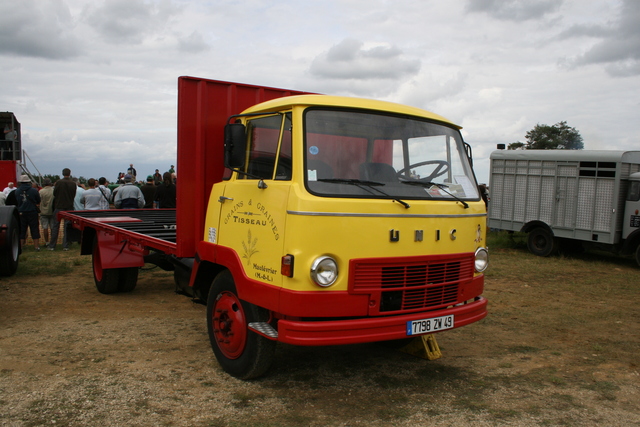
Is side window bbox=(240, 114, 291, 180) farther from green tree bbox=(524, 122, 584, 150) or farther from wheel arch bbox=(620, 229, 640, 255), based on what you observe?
green tree bbox=(524, 122, 584, 150)

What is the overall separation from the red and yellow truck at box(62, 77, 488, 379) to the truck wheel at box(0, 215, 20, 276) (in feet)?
17.3

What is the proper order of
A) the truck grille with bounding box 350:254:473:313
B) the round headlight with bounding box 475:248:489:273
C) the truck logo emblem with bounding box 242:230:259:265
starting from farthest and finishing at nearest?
the round headlight with bounding box 475:248:489:273
the truck logo emblem with bounding box 242:230:259:265
the truck grille with bounding box 350:254:473:313

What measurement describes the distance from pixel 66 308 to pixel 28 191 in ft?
20.2

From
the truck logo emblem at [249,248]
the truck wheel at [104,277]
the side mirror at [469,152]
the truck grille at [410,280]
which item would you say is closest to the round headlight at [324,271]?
the truck grille at [410,280]

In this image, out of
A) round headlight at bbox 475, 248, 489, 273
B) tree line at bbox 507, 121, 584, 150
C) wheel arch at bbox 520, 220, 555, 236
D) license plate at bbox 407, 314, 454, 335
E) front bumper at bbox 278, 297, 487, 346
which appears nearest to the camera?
front bumper at bbox 278, 297, 487, 346

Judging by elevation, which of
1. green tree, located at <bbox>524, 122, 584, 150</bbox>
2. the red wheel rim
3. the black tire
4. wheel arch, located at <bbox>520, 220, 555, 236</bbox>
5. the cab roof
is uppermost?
green tree, located at <bbox>524, 122, 584, 150</bbox>

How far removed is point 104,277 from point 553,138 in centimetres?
2783

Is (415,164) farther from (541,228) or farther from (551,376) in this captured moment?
(541,228)

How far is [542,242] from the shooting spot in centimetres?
1385

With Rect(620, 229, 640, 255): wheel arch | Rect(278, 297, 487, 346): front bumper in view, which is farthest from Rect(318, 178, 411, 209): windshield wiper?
Rect(620, 229, 640, 255): wheel arch

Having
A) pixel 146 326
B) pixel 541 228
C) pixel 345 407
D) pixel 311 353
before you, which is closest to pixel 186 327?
pixel 146 326

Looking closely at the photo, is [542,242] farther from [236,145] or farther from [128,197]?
[236,145]

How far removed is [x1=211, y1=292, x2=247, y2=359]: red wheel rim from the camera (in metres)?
4.52

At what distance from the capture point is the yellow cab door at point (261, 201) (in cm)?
408
